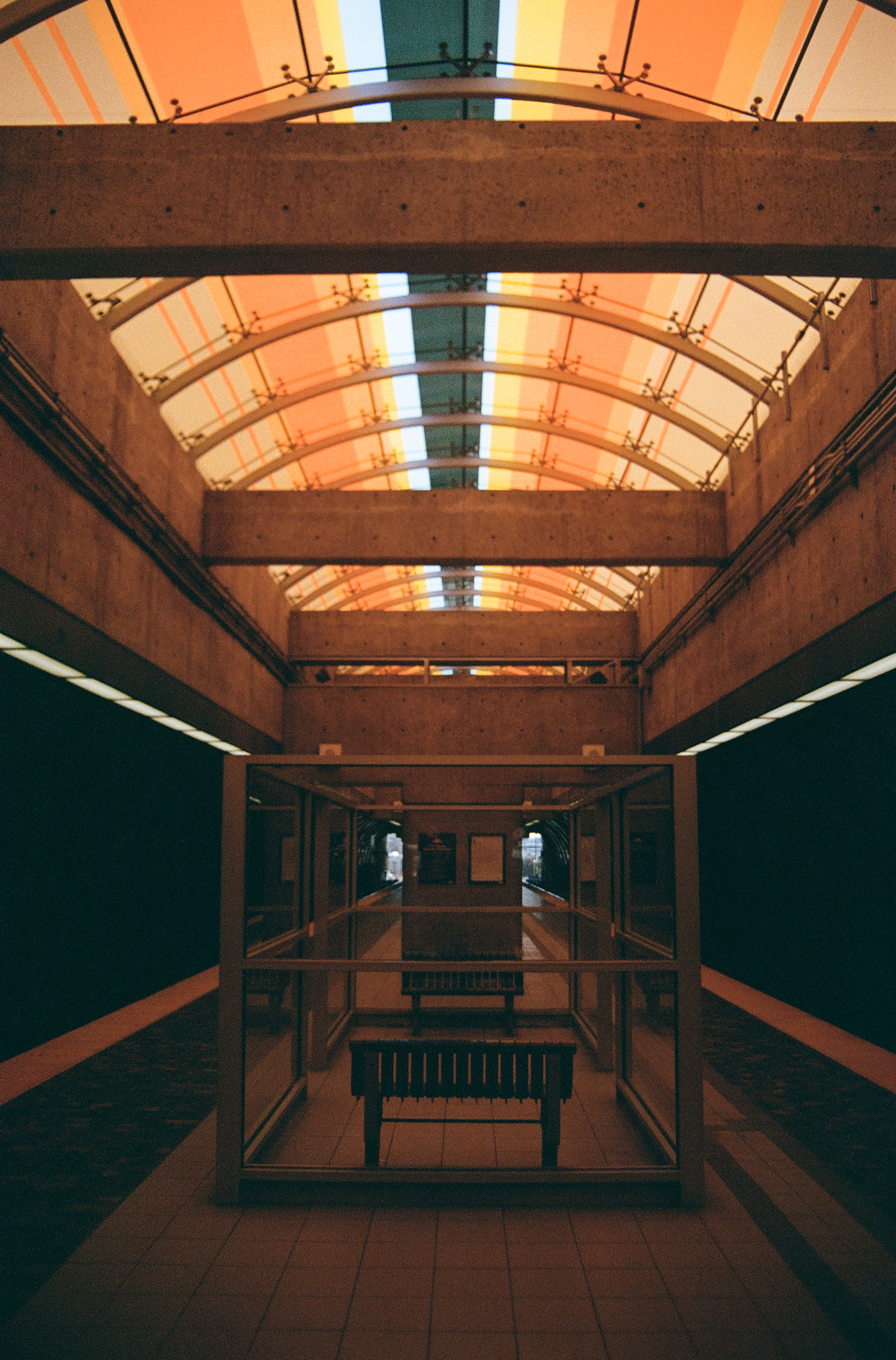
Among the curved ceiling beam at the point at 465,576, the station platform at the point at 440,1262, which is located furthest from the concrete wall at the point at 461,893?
the station platform at the point at 440,1262

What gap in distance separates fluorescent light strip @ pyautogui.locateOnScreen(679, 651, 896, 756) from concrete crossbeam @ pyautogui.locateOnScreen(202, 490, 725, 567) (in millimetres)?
1992

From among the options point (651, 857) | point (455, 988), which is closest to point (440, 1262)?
point (455, 988)

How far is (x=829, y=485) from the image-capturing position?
718 cm

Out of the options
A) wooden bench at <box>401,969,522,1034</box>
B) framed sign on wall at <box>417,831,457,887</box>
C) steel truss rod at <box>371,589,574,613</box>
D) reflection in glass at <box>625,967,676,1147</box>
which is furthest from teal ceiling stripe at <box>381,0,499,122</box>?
steel truss rod at <box>371,589,574,613</box>

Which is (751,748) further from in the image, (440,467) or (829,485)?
(440,467)

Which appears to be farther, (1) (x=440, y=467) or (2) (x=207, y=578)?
(1) (x=440, y=467)

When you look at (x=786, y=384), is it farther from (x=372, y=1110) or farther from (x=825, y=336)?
(x=372, y=1110)

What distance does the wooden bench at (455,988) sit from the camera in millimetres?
8797

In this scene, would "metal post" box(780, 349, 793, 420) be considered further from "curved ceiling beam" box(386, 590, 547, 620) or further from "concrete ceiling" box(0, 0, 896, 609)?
"curved ceiling beam" box(386, 590, 547, 620)

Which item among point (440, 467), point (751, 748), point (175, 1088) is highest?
point (440, 467)

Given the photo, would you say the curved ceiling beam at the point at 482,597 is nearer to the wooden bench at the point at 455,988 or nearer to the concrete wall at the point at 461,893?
the concrete wall at the point at 461,893

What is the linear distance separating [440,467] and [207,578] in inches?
200

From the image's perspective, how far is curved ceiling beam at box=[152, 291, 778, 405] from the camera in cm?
906

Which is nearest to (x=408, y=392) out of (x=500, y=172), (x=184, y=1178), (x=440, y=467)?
(x=440, y=467)
